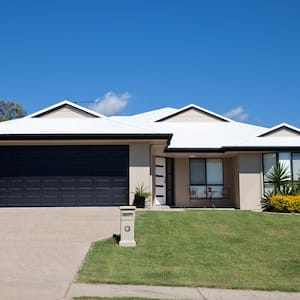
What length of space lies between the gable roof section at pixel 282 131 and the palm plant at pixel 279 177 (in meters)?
2.16

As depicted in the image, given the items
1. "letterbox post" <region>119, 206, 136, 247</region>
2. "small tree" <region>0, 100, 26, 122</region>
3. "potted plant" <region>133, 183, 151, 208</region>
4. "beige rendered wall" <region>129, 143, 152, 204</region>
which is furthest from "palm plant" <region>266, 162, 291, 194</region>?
"small tree" <region>0, 100, 26, 122</region>

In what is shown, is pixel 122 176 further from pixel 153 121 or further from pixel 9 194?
pixel 153 121

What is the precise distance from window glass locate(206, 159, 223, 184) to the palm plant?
10.7 feet

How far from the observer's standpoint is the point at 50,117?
23484mm

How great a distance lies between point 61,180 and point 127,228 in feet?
31.3

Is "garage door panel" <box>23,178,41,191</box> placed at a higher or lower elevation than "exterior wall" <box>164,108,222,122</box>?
lower

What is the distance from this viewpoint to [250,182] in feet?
74.6

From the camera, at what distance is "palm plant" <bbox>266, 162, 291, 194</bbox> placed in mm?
22047

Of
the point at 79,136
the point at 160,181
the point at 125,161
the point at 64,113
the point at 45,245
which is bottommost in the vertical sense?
the point at 45,245

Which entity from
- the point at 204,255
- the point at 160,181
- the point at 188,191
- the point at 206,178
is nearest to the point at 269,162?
the point at 206,178

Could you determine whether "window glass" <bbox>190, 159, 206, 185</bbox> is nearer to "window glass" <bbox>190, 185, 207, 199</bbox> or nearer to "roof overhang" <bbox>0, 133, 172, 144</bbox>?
"window glass" <bbox>190, 185, 207, 199</bbox>

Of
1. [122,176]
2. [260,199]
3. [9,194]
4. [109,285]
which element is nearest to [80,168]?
[122,176]

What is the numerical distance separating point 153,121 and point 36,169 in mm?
10822

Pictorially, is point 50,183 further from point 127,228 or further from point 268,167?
point 268,167
